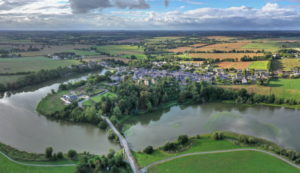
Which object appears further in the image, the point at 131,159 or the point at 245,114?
the point at 245,114

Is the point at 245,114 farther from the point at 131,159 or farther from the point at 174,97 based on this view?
the point at 131,159

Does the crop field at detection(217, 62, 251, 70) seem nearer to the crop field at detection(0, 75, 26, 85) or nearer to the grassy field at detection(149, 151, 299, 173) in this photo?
the grassy field at detection(149, 151, 299, 173)

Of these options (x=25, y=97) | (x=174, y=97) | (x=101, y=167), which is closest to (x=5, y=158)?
(x=101, y=167)

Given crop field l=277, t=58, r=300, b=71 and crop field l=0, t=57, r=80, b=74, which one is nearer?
crop field l=0, t=57, r=80, b=74

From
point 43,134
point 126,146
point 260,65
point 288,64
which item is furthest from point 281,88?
point 43,134

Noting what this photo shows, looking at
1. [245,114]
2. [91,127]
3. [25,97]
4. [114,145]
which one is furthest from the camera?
[25,97]

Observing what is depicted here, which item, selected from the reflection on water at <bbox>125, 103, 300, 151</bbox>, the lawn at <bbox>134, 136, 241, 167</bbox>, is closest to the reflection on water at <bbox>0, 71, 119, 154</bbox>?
the reflection on water at <bbox>125, 103, 300, 151</bbox>
